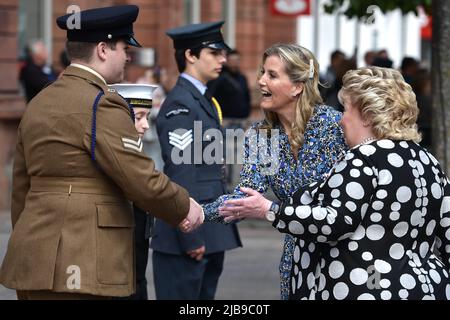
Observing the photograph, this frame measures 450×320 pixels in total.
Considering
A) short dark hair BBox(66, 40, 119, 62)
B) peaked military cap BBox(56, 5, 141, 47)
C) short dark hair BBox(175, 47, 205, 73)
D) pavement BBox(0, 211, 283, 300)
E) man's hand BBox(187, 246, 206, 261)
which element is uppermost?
peaked military cap BBox(56, 5, 141, 47)

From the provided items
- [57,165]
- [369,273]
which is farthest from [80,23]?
[369,273]

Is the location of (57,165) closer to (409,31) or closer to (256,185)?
(256,185)

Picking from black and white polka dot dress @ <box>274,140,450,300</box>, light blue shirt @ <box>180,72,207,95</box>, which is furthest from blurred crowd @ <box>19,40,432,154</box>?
black and white polka dot dress @ <box>274,140,450,300</box>

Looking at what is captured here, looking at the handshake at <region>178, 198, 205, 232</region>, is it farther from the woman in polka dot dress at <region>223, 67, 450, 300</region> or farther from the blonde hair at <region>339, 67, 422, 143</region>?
the blonde hair at <region>339, 67, 422, 143</region>

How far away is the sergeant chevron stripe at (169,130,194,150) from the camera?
23.3 ft

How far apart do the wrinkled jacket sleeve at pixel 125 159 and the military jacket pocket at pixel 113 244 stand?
10 cm

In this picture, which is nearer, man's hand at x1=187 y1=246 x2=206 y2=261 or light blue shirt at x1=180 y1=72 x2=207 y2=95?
man's hand at x1=187 y1=246 x2=206 y2=261

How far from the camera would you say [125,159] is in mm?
5031

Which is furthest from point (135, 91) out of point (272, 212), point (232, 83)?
point (232, 83)

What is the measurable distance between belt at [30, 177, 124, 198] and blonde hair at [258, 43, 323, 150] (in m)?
0.99

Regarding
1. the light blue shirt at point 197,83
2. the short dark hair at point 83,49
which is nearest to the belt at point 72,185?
the short dark hair at point 83,49

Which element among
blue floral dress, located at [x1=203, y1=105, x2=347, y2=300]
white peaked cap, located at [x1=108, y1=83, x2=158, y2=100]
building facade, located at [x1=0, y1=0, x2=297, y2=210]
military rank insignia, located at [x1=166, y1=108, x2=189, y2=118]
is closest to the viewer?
blue floral dress, located at [x1=203, y1=105, x2=347, y2=300]

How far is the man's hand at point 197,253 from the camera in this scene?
7.19 m
